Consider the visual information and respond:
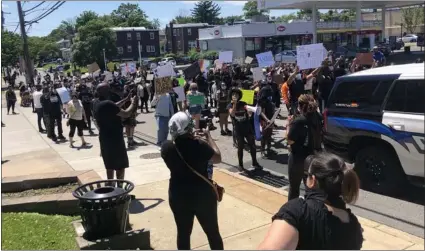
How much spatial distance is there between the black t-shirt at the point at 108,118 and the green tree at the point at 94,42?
22.7 feet

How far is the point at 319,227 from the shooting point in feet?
6.36

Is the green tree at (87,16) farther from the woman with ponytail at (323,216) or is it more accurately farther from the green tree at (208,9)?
the woman with ponytail at (323,216)

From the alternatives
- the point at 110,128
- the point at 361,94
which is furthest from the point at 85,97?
the point at 361,94

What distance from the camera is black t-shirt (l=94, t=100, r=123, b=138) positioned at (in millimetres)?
5625

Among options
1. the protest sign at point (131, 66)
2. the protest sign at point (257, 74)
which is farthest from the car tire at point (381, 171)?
the protest sign at point (131, 66)

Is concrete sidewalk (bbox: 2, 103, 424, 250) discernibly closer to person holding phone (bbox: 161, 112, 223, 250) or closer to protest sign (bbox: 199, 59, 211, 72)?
person holding phone (bbox: 161, 112, 223, 250)

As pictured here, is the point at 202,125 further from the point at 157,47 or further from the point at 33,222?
the point at 157,47

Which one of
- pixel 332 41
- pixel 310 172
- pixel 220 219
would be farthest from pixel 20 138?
pixel 310 172

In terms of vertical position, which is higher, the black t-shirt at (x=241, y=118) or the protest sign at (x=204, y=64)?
the protest sign at (x=204, y=64)

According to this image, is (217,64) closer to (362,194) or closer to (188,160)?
(188,160)

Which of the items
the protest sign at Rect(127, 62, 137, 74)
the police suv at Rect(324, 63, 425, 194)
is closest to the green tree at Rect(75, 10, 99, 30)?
the police suv at Rect(324, 63, 425, 194)

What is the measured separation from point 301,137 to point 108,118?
2505mm

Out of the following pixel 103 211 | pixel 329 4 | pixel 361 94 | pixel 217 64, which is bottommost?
pixel 103 211

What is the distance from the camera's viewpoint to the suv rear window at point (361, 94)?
96.7 inches
